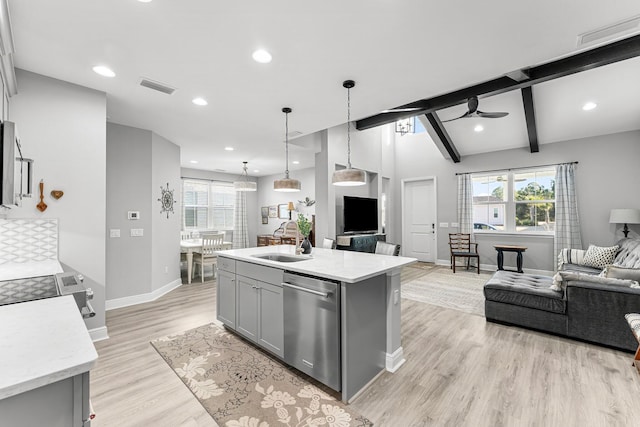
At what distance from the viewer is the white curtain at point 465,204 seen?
667 cm

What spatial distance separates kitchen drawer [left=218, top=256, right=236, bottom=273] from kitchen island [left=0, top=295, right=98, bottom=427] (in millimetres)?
1945

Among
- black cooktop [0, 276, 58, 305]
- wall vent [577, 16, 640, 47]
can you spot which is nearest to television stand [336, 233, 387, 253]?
wall vent [577, 16, 640, 47]

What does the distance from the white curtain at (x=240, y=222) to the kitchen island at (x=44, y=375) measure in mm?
7723

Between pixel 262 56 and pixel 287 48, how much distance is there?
25cm

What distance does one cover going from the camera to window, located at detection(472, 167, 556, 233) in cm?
597

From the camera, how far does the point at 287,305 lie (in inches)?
90.4

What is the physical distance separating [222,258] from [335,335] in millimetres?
1769

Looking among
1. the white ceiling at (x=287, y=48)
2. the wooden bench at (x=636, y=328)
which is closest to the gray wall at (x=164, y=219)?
the white ceiling at (x=287, y=48)

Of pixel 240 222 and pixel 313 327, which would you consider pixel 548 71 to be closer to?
pixel 313 327

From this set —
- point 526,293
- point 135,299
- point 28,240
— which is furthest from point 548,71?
point 135,299

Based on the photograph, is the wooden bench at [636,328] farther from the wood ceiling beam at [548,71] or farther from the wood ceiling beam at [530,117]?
the wood ceiling beam at [530,117]

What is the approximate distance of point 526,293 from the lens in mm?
3066

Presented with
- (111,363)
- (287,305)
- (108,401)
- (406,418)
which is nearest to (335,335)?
(287,305)

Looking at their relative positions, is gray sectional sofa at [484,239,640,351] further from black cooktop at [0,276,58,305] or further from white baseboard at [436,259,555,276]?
black cooktop at [0,276,58,305]
